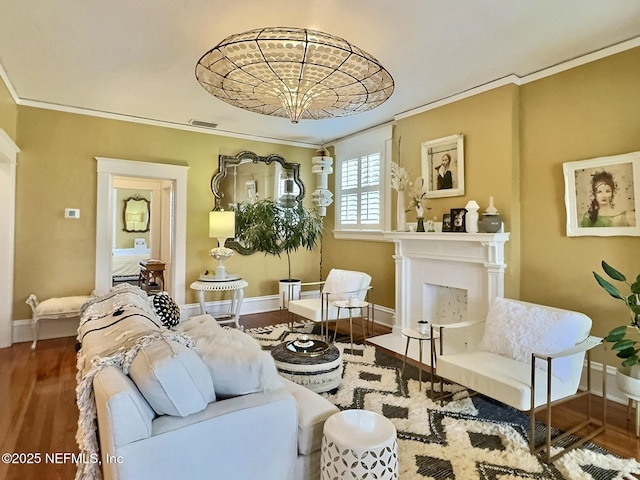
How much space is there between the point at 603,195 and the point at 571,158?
0.43 metres

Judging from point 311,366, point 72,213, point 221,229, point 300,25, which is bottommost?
point 311,366

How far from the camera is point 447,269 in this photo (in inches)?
157

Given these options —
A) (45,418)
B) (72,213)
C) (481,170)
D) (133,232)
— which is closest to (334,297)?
(481,170)

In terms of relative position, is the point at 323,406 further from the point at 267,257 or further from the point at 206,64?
the point at 267,257

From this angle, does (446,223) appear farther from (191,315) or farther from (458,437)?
(191,315)

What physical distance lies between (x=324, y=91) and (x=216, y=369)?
1960mm

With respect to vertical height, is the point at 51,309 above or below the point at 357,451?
above

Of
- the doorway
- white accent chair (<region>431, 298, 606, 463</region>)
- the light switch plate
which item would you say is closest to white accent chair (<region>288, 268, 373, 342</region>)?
white accent chair (<region>431, 298, 606, 463</region>)

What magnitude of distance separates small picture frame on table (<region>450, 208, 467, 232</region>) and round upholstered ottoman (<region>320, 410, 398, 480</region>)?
261cm

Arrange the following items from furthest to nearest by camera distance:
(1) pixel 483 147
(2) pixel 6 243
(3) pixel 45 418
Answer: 1. (2) pixel 6 243
2. (1) pixel 483 147
3. (3) pixel 45 418

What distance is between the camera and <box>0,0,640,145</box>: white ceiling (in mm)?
2406

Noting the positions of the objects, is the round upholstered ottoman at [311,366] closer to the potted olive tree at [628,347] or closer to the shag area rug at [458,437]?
the shag area rug at [458,437]

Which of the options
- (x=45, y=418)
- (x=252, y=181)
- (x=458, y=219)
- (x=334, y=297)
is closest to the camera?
(x=45, y=418)

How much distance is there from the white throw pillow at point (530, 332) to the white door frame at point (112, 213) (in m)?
4.08
